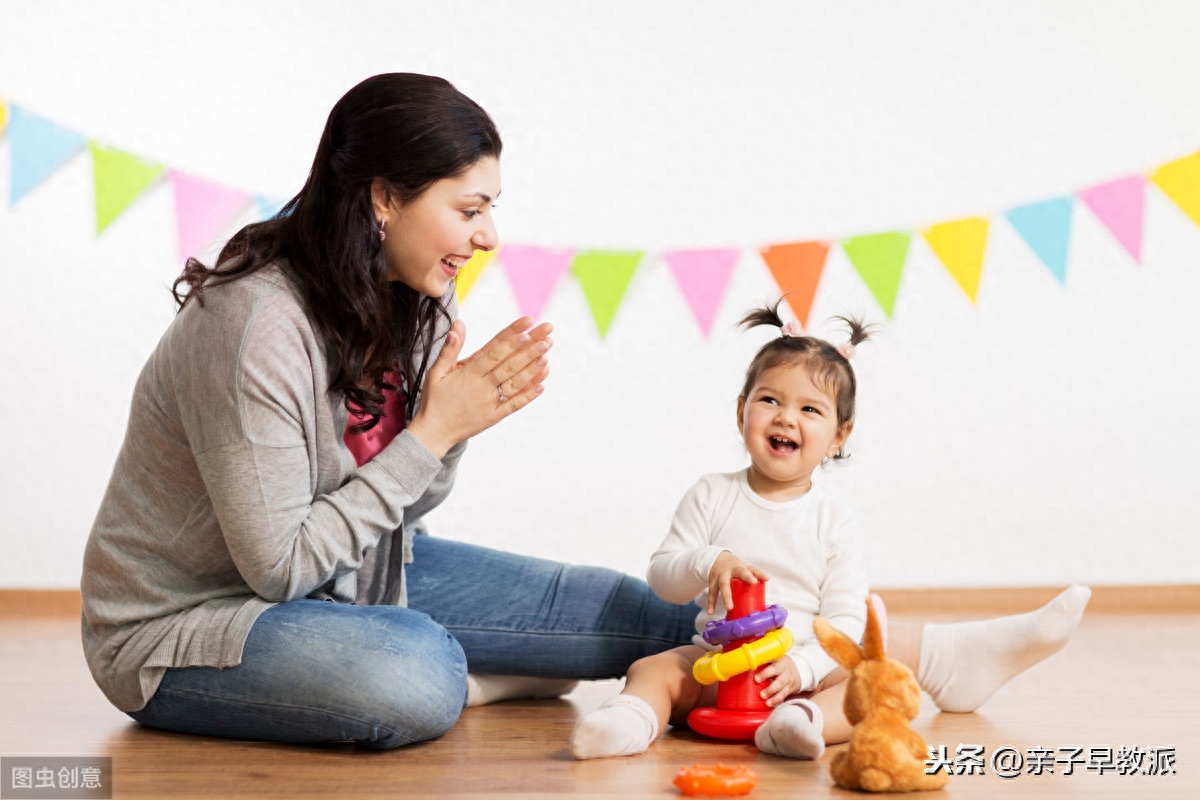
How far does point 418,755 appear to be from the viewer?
139 cm

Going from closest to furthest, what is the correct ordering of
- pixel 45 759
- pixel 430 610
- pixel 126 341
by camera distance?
pixel 45 759, pixel 430 610, pixel 126 341

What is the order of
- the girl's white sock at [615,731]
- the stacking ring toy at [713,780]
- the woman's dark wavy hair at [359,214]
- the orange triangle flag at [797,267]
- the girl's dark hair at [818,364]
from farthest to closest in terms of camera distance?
1. the orange triangle flag at [797,267]
2. the girl's dark hair at [818,364]
3. the woman's dark wavy hair at [359,214]
4. the girl's white sock at [615,731]
5. the stacking ring toy at [713,780]

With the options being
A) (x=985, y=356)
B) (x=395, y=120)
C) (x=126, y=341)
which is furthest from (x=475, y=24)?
(x=395, y=120)

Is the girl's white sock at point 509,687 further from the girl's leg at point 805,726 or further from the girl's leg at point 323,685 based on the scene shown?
the girl's leg at point 805,726

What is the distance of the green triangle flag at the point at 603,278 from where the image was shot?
302cm

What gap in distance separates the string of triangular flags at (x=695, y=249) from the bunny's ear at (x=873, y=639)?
1.79 metres

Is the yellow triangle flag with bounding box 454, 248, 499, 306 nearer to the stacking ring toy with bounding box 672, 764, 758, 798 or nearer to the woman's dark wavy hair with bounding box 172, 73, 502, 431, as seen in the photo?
the woman's dark wavy hair with bounding box 172, 73, 502, 431

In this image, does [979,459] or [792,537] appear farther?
[979,459]

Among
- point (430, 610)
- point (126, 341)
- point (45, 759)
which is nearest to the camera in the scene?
point (45, 759)

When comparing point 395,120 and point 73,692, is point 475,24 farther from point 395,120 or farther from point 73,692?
point 73,692

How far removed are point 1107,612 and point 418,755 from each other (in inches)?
85.3

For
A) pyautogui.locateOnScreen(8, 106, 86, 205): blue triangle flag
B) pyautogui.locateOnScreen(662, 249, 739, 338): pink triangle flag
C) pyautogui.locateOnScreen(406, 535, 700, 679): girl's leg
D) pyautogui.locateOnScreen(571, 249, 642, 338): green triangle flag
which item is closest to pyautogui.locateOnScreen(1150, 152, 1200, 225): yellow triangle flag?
pyautogui.locateOnScreen(662, 249, 739, 338): pink triangle flag

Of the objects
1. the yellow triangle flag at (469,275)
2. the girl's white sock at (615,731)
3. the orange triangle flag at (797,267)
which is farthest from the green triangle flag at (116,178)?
the girl's white sock at (615,731)

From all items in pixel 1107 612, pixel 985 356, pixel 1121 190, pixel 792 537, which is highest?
pixel 1121 190
